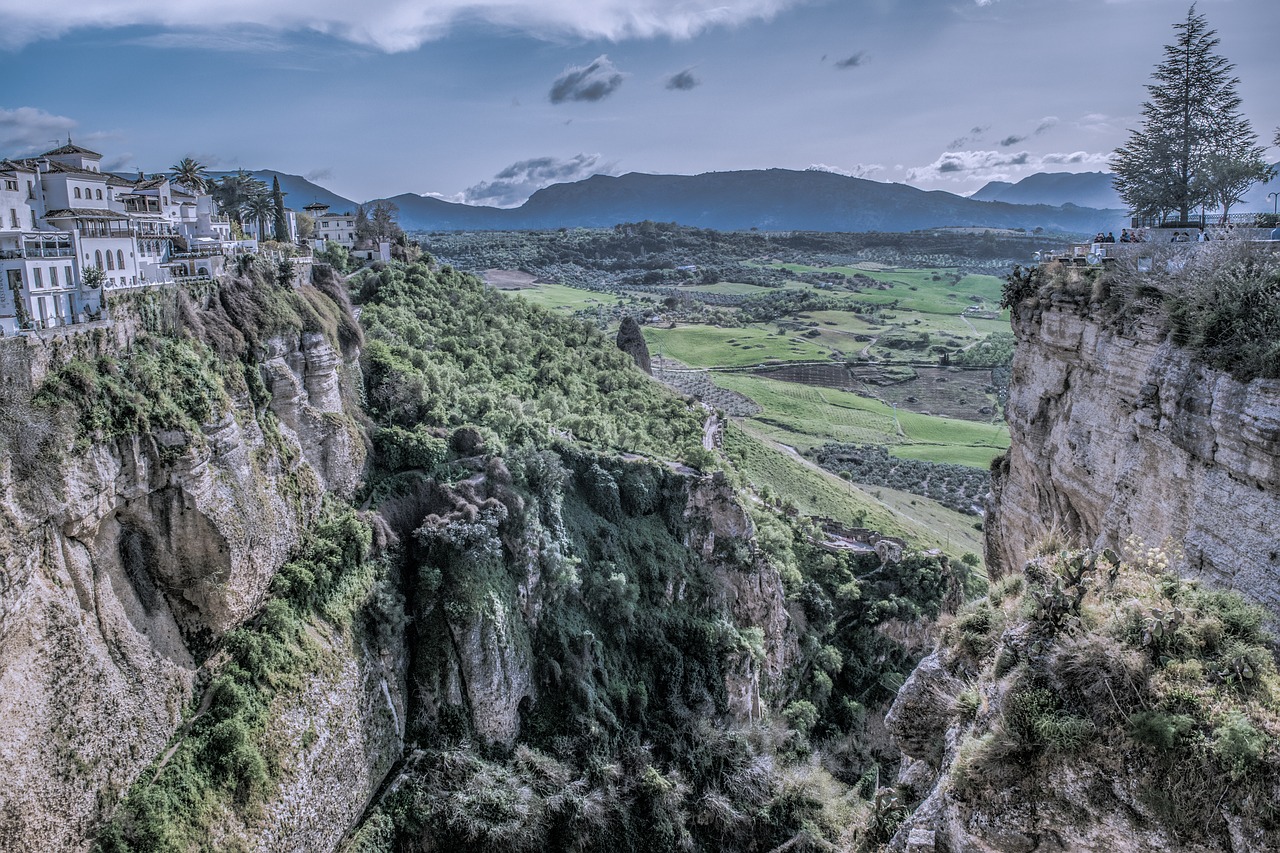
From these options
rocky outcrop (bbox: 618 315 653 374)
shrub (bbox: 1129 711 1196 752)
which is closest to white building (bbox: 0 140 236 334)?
shrub (bbox: 1129 711 1196 752)

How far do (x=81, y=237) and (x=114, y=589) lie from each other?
41.3 ft

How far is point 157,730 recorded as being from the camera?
23516 mm

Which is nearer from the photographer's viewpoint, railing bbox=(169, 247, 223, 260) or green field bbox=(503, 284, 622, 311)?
railing bbox=(169, 247, 223, 260)

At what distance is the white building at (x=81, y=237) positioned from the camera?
25.0 metres

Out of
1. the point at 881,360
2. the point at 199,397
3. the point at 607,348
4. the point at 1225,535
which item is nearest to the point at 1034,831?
the point at 1225,535

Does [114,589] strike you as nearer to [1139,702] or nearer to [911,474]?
[1139,702]

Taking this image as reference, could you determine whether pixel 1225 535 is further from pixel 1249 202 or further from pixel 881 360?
pixel 881 360

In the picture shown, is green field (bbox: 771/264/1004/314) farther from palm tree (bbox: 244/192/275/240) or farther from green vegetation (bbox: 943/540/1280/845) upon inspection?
green vegetation (bbox: 943/540/1280/845)

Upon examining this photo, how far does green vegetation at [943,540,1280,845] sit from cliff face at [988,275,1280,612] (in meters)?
2.86

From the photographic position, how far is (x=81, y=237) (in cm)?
2803

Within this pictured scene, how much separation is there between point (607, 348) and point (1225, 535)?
5349 centimetres

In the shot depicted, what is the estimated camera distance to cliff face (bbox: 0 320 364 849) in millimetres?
19766

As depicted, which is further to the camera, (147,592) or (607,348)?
(607,348)

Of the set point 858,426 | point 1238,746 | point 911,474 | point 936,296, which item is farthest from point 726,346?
point 1238,746
